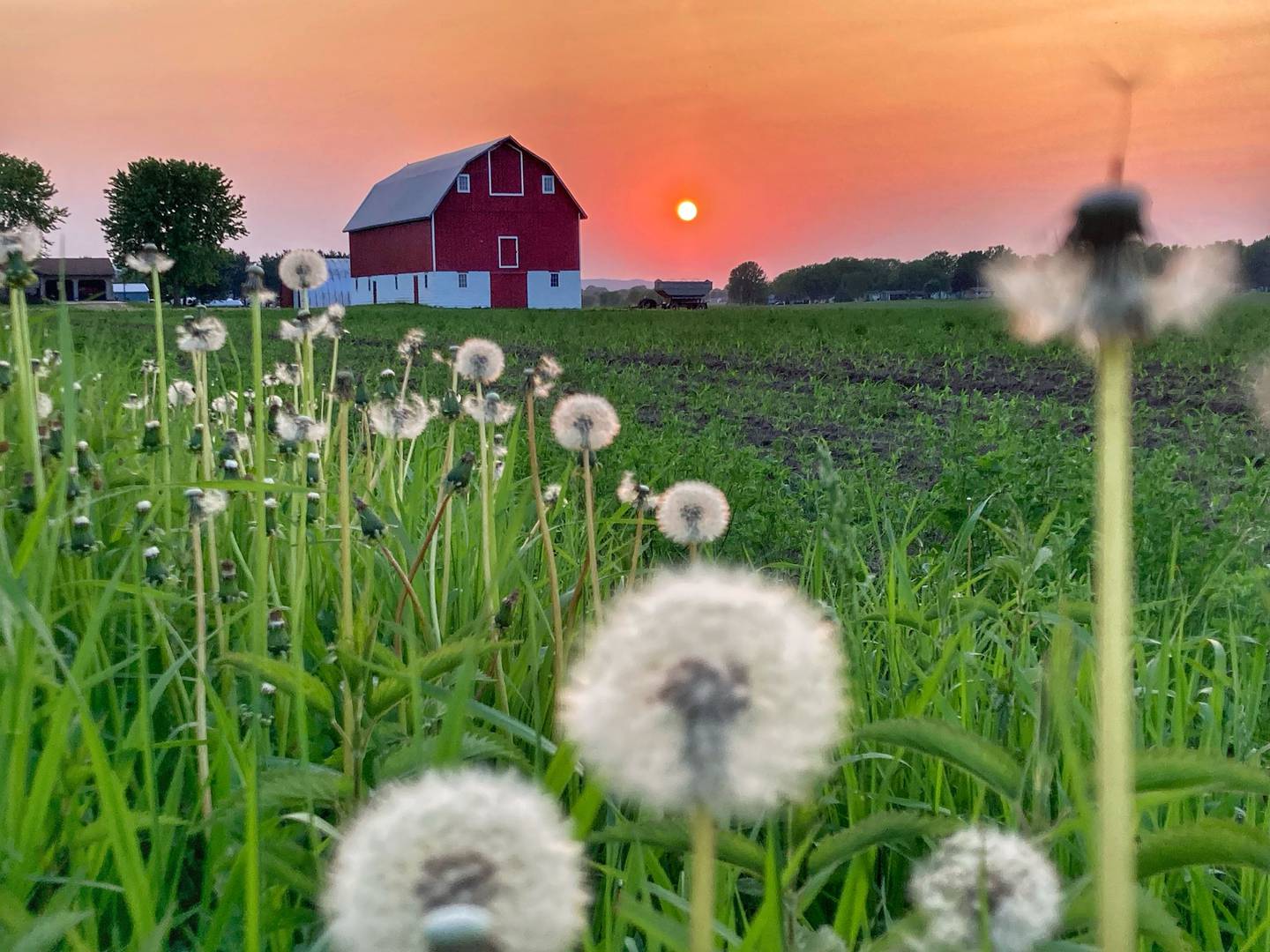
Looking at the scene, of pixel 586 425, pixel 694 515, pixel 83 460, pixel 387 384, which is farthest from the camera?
pixel 387 384

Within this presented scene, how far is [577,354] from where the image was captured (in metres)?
17.5

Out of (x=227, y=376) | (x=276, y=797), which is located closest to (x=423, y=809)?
(x=276, y=797)

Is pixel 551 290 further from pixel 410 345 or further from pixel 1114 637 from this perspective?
pixel 1114 637

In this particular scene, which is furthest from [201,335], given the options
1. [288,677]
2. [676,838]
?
[676,838]

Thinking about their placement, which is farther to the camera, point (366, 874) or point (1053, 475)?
point (1053, 475)

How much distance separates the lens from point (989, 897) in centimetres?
72

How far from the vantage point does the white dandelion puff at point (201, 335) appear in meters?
2.82

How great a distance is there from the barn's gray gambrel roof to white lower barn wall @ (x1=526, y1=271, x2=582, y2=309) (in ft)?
12.3

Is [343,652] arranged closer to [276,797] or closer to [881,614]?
[276,797]

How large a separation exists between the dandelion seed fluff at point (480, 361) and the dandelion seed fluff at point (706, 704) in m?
1.95

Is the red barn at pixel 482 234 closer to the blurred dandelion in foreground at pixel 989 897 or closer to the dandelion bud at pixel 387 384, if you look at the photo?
the dandelion bud at pixel 387 384

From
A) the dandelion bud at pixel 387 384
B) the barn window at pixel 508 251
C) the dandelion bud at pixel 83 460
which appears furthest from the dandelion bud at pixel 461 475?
the barn window at pixel 508 251

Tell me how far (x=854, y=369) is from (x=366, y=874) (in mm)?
14346

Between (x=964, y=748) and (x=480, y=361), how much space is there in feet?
5.47
